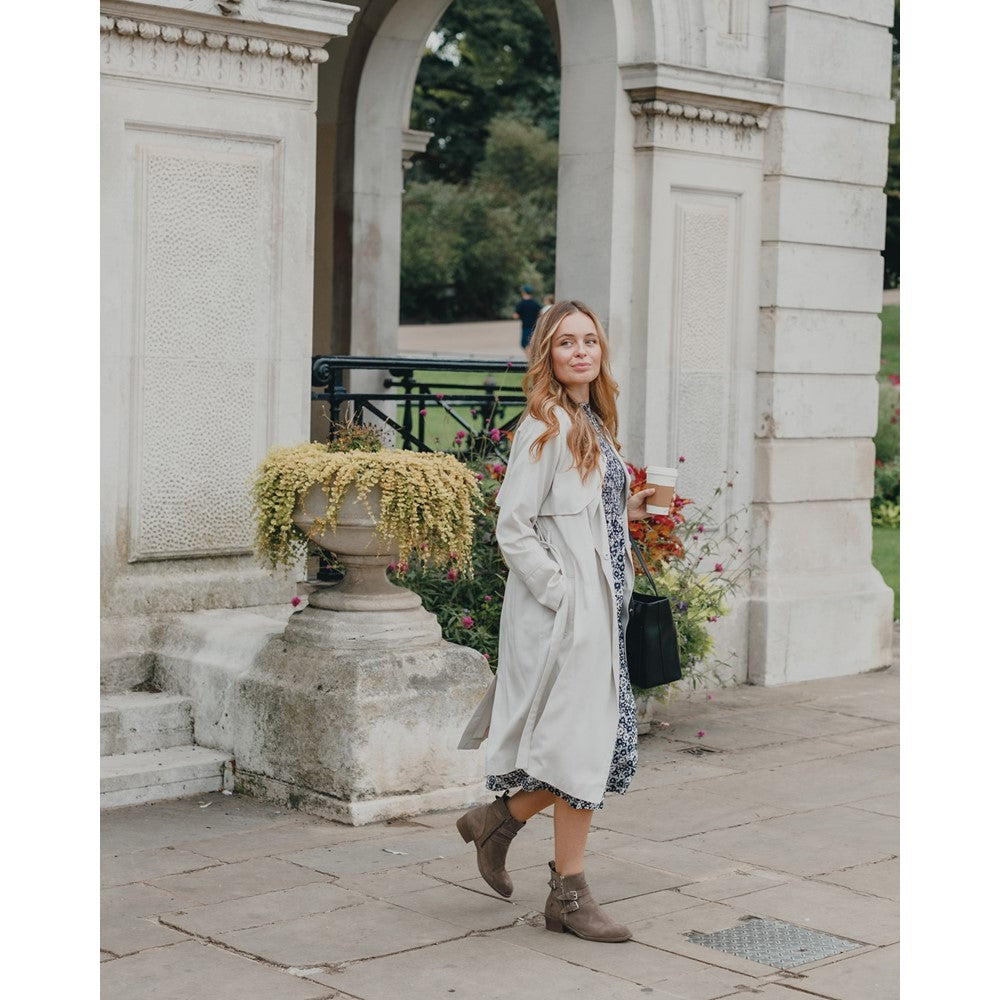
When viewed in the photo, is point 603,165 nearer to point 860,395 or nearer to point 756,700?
point 860,395

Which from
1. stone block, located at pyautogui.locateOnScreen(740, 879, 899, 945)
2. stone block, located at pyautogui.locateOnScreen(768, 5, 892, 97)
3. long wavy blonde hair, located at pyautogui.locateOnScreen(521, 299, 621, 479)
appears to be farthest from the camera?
stone block, located at pyautogui.locateOnScreen(768, 5, 892, 97)

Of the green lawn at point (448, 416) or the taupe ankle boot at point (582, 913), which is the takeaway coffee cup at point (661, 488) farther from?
the green lawn at point (448, 416)

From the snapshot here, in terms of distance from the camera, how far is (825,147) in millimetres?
9992

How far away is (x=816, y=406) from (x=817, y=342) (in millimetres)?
391

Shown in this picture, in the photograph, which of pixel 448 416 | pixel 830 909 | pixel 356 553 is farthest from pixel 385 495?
pixel 448 416

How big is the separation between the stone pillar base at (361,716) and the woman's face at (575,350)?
1.80m

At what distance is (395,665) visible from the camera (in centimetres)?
648

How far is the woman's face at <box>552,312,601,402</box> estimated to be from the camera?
5.13 m

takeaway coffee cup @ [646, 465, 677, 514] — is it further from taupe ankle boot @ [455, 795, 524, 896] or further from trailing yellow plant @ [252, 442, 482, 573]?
trailing yellow plant @ [252, 442, 482, 573]

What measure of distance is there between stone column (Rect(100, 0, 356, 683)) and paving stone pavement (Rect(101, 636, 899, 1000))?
120 cm

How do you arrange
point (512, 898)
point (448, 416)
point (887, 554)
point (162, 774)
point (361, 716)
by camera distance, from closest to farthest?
point (512, 898) < point (361, 716) < point (162, 774) < point (448, 416) < point (887, 554)

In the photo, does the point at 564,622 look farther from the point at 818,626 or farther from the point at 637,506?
the point at 818,626

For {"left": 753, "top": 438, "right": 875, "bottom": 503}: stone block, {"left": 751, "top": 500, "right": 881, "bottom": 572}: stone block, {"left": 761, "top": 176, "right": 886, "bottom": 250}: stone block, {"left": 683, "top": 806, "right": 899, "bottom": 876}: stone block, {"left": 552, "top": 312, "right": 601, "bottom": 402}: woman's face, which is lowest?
A: {"left": 683, "top": 806, "right": 899, "bottom": 876}: stone block

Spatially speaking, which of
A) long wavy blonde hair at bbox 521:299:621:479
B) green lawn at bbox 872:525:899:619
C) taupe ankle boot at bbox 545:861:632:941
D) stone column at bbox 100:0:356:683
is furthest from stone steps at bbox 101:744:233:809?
A: green lawn at bbox 872:525:899:619
